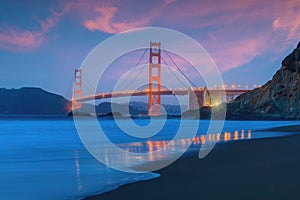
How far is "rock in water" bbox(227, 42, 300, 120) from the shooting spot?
99.9 ft

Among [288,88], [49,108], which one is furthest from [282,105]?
[49,108]

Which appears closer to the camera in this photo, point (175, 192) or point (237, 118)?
point (175, 192)

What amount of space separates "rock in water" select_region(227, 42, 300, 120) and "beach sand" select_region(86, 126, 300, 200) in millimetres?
26094

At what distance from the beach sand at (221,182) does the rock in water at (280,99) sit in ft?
85.6

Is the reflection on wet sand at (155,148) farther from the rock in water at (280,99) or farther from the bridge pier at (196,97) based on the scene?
the bridge pier at (196,97)

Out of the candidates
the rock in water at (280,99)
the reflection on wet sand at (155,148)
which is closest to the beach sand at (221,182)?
the reflection on wet sand at (155,148)

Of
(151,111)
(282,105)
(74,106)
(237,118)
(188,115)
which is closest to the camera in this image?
(282,105)

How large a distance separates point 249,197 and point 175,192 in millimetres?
623

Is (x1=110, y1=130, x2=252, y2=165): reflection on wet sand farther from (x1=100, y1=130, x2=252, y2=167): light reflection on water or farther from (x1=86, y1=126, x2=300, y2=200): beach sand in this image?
(x1=86, y1=126, x2=300, y2=200): beach sand

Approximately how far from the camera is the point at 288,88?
105ft

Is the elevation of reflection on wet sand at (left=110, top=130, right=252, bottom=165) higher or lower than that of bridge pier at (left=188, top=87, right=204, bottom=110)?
lower

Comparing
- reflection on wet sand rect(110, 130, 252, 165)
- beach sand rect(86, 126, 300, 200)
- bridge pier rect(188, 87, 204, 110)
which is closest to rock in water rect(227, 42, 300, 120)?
bridge pier rect(188, 87, 204, 110)

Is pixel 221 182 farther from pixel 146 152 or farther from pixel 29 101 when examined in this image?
pixel 29 101

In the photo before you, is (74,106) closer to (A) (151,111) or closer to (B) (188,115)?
(A) (151,111)
